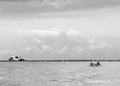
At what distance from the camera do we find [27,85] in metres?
74.4

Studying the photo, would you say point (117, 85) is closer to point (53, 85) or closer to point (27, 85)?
point (53, 85)

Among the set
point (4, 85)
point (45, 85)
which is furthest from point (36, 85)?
point (4, 85)

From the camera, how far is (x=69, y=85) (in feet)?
240

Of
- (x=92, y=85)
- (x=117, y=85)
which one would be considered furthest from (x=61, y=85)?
(x=117, y=85)

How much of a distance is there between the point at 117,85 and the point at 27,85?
22763 mm

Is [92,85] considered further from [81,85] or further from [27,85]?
[27,85]

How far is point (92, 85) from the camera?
7225 cm

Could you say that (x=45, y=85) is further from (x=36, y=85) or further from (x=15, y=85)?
(x=15, y=85)

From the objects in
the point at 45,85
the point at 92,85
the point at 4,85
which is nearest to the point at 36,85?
the point at 45,85

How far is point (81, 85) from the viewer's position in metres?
72.9

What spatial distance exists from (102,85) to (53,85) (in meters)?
12.6

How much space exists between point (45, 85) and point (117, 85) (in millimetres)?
18370

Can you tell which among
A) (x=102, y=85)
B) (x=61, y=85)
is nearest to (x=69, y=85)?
(x=61, y=85)

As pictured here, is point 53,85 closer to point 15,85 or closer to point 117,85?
point 15,85
